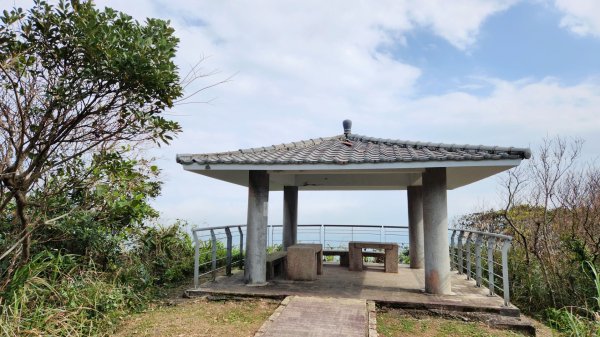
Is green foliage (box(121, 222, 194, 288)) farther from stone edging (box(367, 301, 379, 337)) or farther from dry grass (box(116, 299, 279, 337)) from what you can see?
stone edging (box(367, 301, 379, 337))

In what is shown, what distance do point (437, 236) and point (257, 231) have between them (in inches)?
131

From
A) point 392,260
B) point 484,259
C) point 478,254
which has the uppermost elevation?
point 478,254

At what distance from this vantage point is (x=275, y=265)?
8.72m

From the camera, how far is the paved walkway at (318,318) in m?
4.96

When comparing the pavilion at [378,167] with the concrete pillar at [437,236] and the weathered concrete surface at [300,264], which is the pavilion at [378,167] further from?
the weathered concrete surface at [300,264]

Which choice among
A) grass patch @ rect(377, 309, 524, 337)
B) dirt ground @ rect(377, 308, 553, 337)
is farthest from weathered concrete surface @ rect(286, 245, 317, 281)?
grass patch @ rect(377, 309, 524, 337)

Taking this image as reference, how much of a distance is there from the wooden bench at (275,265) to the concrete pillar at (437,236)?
315cm

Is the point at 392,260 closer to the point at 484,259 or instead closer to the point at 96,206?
the point at 484,259

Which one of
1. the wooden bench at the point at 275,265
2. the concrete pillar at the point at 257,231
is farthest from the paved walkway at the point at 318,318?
the wooden bench at the point at 275,265

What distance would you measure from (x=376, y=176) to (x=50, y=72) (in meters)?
7.23

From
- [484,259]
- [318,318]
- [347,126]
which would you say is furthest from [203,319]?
[347,126]

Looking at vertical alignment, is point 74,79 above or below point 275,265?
above

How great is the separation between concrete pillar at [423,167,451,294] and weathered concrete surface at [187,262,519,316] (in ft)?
0.82

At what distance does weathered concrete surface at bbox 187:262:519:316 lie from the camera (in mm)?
6234
